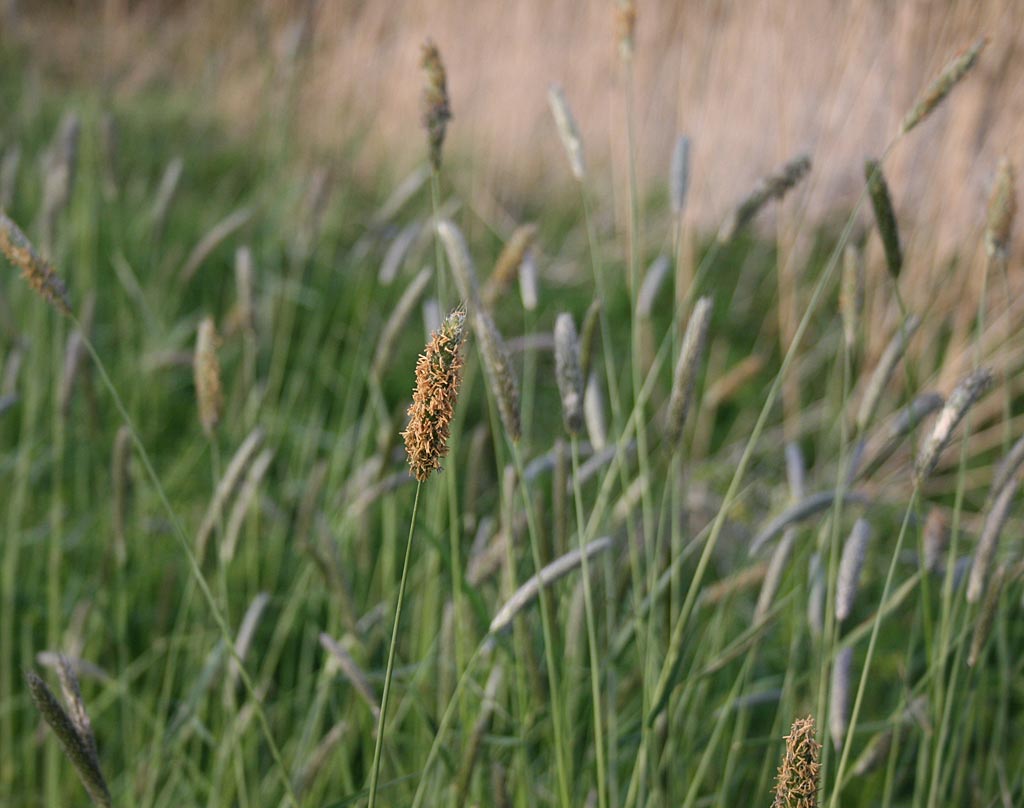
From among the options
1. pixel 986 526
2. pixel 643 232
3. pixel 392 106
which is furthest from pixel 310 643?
pixel 392 106

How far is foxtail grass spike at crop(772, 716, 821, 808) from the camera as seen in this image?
1.97 feet

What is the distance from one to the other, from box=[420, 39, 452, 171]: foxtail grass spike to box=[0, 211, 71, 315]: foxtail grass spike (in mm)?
383

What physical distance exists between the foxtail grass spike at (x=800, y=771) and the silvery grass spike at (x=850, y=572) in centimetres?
33

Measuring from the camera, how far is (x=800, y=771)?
604 mm

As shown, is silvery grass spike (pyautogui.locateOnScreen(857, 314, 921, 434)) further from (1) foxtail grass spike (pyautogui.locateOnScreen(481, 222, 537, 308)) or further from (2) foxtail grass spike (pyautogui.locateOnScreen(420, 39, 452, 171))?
(2) foxtail grass spike (pyautogui.locateOnScreen(420, 39, 452, 171))

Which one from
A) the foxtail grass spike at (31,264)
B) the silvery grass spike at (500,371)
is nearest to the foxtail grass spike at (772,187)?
the silvery grass spike at (500,371)

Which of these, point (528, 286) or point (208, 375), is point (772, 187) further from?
point (208, 375)

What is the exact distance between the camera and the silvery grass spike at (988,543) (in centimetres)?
100

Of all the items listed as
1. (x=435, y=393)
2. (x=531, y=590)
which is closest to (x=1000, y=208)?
(x=531, y=590)

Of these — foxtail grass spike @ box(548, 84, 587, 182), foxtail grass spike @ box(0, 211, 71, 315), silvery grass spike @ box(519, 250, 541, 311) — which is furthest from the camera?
silvery grass spike @ box(519, 250, 541, 311)

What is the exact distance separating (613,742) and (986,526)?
1.57 feet

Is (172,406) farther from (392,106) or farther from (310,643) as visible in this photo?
(392,106)

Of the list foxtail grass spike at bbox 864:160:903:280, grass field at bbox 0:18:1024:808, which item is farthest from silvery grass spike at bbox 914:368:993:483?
foxtail grass spike at bbox 864:160:903:280

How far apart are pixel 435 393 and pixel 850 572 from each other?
0.53 m
